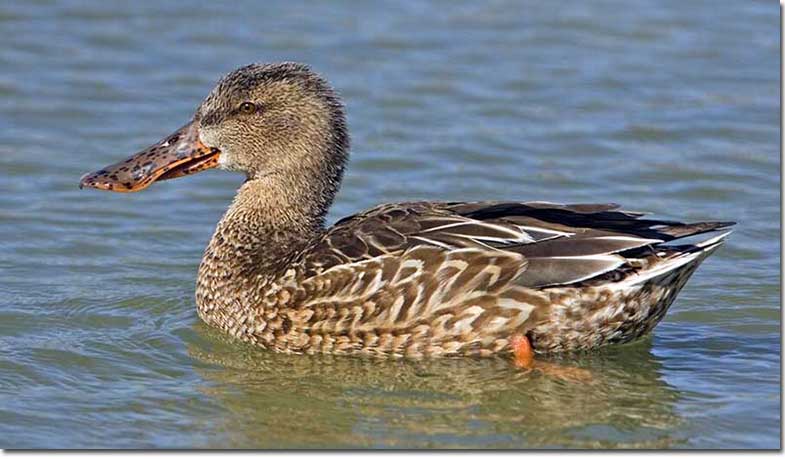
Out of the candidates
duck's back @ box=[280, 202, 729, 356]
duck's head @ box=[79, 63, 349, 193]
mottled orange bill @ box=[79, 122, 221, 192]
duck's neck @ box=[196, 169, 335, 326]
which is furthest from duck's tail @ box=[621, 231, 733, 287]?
mottled orange bill @ box=[79, 122, 221, 192]

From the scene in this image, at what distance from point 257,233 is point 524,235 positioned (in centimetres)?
189

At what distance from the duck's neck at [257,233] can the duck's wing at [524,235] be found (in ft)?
1.70

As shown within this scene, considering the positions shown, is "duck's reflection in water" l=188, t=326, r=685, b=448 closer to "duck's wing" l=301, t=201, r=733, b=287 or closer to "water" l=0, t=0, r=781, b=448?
"water" l=0, t=0, r=781, b=448

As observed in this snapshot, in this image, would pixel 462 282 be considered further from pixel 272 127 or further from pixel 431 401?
pixel 272 127

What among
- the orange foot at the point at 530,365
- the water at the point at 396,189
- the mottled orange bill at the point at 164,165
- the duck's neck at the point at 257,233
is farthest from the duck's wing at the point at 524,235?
the mottled orange bill at the point at 164,165

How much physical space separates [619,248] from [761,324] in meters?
1.67

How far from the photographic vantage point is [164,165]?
1030 centimetres

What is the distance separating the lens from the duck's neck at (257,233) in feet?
32.3

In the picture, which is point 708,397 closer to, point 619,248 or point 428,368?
point 619,248

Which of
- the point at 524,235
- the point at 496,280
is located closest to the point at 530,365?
the point at 496,280

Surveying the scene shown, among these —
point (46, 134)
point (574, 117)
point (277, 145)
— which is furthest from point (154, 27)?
point (277, 145)

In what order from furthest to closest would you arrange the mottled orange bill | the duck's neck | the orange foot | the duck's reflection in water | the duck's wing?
the mottled orange bill, the duck's neck, the orange foot, the duck's wing, the duck's reflection in water

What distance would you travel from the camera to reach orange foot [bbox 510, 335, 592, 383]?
29.8 feet

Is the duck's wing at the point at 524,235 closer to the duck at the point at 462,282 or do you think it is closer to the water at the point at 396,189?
the duck at the point at 462,282
